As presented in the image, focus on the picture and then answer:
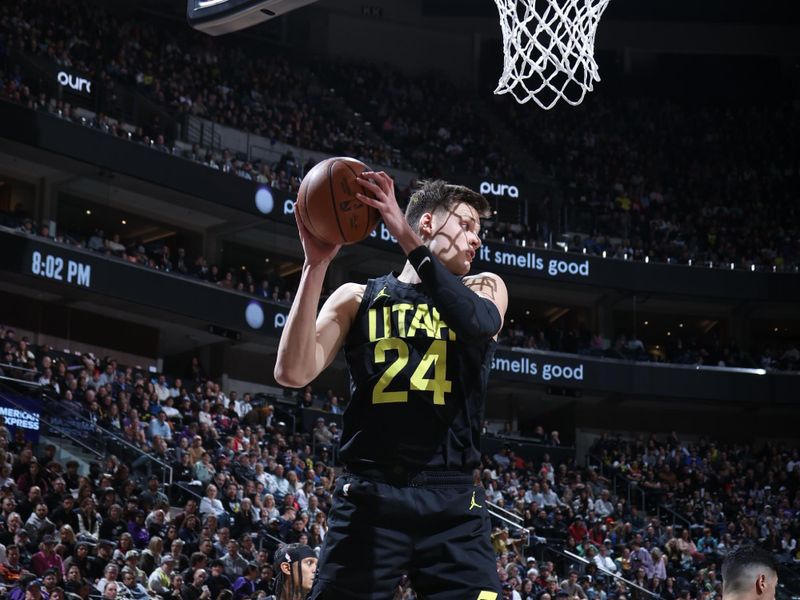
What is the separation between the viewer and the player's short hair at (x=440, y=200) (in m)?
4.15

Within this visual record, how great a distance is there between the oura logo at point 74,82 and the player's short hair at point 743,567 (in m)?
23.0

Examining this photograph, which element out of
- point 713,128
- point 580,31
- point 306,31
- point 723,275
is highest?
point 306,31

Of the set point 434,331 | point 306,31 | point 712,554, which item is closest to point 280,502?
point 712,554

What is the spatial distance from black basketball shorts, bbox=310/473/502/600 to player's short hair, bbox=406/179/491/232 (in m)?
0.98

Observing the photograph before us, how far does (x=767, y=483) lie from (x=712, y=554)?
218 inches

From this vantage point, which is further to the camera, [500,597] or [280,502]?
[280,502]

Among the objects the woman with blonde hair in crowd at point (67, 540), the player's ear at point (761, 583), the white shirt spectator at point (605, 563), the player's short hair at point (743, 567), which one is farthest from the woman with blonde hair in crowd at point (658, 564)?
the player's ear at point (761, 583)

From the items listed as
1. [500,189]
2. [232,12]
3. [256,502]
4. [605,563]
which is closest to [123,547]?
[256,502]

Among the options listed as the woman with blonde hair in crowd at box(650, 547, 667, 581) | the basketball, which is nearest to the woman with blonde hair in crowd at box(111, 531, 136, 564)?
the basketball

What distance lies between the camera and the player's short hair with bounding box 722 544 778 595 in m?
4.39

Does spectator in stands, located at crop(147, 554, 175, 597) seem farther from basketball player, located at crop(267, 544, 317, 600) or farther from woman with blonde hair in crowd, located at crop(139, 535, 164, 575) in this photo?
basketball player, located at crop(267, 544, 317, 600)

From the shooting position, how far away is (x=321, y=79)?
3569 cm

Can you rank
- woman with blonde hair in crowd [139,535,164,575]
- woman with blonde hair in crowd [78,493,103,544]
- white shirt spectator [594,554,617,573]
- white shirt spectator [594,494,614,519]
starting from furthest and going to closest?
1. white shirt spectator [594,494,614,519]
2. white shirt spectator [594,554,617,573]
3. woman with blonde hair in crowd [78,493,103,544]
4. woman with blonde hair in crowd [139,535,164,575]

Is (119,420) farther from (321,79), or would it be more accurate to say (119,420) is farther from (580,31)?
(321,79)
